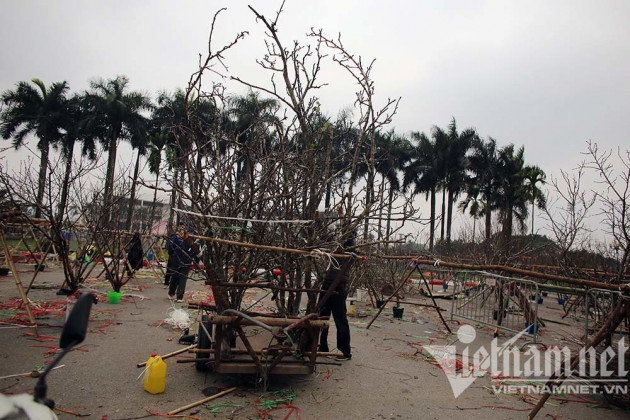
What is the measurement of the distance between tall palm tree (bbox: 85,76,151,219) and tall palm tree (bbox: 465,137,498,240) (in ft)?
113

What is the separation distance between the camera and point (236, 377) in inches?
195

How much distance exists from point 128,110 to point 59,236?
3371cm

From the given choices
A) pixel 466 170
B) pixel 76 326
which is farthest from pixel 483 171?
pixel 76 326

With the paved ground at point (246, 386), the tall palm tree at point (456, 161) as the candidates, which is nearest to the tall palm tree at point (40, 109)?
the paved ground at point (246, 386)

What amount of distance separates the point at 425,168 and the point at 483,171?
6092mm

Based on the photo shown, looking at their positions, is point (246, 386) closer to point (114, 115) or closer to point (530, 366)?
point (530, 366)

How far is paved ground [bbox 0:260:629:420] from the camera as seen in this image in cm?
409

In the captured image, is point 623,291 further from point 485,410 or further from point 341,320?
point 341,320

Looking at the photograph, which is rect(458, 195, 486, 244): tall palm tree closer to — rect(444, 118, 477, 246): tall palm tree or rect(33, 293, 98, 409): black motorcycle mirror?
rect(444, 118, 477, 246): tall palm tree

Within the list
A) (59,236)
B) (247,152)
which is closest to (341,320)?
(247,152)

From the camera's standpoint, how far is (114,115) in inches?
1422

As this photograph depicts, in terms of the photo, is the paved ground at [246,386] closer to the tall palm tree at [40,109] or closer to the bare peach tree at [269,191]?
the bare peach tree at [269,191]

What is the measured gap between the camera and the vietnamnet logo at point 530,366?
504cm

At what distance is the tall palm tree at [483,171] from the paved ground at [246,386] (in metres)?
37.4
